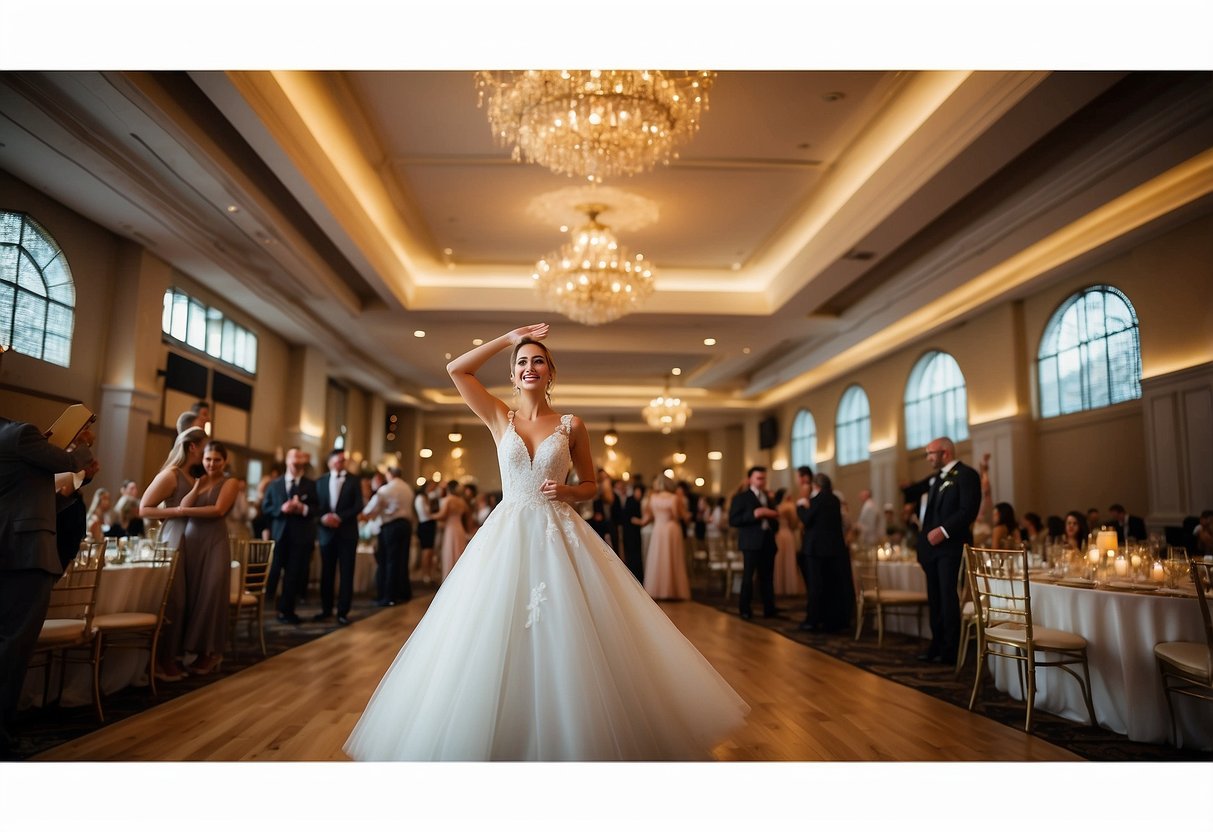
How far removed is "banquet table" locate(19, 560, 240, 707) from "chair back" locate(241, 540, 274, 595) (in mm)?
1189

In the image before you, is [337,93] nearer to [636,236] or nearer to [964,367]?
[636,236]

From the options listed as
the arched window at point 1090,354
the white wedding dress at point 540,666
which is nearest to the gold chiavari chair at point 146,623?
the white wedding dress at point 540,666

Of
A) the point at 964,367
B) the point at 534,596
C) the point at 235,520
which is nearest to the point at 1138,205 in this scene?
the point at 964,367

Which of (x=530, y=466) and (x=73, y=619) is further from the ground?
(x=530, y=466)

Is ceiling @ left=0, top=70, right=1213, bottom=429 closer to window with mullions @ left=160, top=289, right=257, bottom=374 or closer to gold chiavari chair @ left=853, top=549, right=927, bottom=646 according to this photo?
window with mullions @ left=160, top=289, right=257, bottom=374

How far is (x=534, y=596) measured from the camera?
9.68 ft

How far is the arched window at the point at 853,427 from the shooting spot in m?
17.0

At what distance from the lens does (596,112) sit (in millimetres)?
6164

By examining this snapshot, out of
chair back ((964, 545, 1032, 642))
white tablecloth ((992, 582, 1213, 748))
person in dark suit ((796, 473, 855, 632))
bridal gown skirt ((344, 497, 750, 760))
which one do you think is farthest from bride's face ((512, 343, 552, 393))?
person in dark suit ((796, 473, 855, 632))

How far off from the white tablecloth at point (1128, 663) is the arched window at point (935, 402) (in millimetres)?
9233

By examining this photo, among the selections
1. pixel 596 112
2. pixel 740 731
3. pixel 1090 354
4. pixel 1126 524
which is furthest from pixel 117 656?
pixel 1090 354

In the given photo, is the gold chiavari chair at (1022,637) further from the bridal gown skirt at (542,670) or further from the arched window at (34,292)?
the arched window at (34,292)

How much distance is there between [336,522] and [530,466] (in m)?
5.94

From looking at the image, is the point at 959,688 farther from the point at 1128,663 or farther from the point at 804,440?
the point at 804,440
